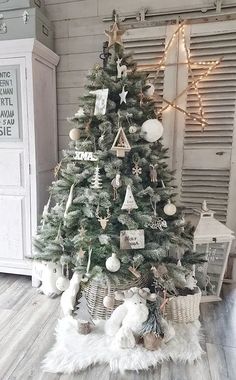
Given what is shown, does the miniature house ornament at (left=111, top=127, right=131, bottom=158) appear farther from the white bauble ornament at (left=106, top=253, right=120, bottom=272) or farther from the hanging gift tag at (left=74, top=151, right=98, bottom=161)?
the white bauble ornament at (left=106, top=253, right=120, bottom=272)

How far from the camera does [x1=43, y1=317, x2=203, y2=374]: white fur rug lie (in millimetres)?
1461

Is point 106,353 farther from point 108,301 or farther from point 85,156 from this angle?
point 85,156

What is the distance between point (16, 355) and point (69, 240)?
681mm

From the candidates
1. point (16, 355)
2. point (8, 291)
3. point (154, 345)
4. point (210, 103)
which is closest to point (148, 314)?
point (154, 345)

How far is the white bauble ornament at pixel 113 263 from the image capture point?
1.60m

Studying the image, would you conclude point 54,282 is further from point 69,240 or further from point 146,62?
point 146,62

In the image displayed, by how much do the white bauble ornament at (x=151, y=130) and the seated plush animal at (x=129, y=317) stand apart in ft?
2.91

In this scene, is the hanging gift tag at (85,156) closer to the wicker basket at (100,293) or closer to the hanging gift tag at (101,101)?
the hanging gift tag at (101,101)

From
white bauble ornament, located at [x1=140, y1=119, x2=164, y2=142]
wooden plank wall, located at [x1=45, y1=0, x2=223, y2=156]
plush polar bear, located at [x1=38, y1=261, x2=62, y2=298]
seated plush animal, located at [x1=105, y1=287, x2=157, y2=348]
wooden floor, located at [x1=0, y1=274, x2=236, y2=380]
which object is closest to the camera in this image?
wooden floor, located at [x1=0, y1=274, x2=236, y2=380]

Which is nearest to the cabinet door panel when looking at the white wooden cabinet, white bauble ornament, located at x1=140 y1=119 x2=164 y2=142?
the white wooden cabinet

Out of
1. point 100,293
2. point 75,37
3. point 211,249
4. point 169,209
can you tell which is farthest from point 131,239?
point 75,37

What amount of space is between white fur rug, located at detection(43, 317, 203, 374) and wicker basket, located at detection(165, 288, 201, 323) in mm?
101

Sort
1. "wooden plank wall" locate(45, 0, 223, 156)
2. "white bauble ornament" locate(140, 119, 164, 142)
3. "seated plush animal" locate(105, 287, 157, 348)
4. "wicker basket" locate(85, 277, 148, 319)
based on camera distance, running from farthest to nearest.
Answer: "wooden plank wall" locate(45, 0, 223, 156)
"wicker basket" locate(85, 277, 148, 319)
"white bauble ornament" locate(140, 119, 164, 142)
"seated plush animal" locate(105, 287, 157, 348)

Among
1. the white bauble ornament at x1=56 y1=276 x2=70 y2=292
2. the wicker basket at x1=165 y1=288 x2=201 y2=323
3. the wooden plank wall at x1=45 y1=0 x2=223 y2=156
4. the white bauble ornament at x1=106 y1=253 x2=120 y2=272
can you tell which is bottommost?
the wicker basket at x1=165 y1=288 x2=201 y2=323
